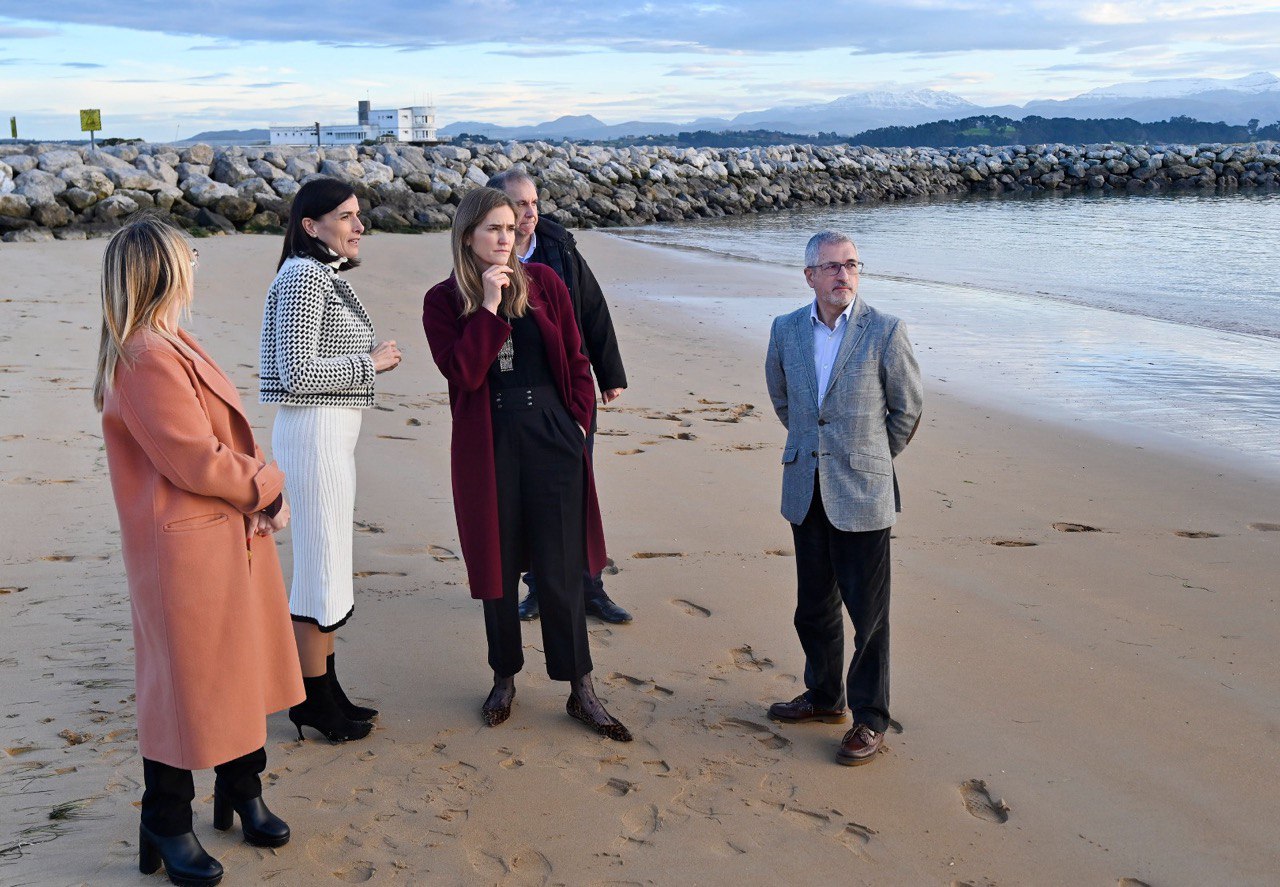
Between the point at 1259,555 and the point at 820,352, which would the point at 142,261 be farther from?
the point at 1259,555

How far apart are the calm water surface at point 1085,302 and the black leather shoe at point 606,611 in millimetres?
4717

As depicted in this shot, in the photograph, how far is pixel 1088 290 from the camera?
56.0 ft

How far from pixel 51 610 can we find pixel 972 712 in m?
3.47

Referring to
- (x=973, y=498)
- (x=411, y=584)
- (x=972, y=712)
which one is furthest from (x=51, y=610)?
(x=973, y=498)

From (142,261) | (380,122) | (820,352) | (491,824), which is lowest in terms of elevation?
(491,824)

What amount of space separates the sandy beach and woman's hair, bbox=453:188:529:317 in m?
1.36

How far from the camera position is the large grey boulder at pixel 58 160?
18453mm

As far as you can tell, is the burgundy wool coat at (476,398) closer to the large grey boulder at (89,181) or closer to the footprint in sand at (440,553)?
the footprint in sand at (440,553)

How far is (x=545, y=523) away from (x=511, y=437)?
299 millimetres

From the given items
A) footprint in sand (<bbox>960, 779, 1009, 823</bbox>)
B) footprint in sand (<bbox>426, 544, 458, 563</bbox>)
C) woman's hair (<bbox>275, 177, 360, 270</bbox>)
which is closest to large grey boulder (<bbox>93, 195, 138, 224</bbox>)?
footprint in sand (<bbox>426, 544, 458, 563</bbox>)

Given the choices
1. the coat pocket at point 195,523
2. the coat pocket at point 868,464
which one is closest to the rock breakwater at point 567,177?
the coat pocket at point 195,523

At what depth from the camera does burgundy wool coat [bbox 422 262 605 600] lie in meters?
3.47

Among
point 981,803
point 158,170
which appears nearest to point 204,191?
point 158,170

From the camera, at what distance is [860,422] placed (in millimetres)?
3508
